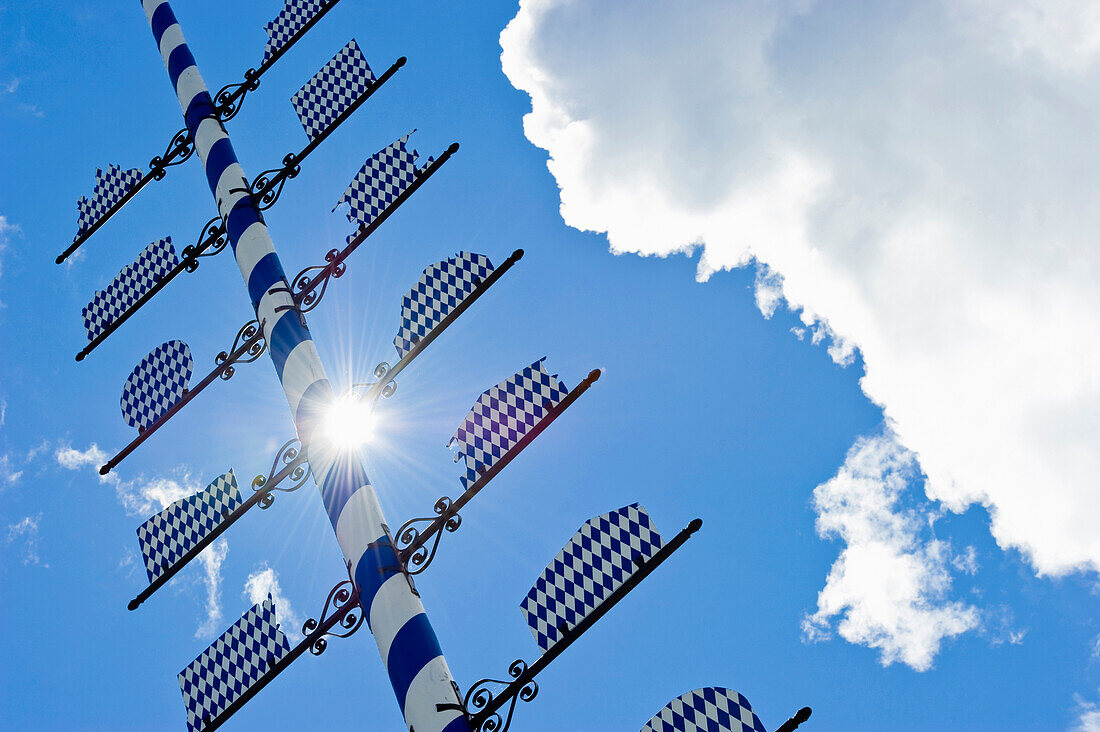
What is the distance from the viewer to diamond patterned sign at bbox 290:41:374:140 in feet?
35.8

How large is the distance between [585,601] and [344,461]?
2.75 metres

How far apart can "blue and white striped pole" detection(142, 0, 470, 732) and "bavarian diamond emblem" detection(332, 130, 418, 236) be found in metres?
1.02

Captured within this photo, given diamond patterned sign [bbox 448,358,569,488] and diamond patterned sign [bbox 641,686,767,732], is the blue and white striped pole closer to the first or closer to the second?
diamond patterned sign [bbox 448,358,569,488]

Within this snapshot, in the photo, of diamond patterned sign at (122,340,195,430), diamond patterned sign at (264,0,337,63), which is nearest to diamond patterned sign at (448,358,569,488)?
diamond patterned sign at (122,340,195,430)

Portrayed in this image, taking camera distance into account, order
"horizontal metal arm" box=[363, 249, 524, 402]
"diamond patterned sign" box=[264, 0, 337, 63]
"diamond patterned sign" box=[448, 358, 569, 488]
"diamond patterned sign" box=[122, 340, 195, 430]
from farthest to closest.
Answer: "diamond patterned sign" box=[264, 0, 337, 63], "diamond patterned sign" box=[122, 340, 195, 430], "horizontal metal arm" box=[363, 249, 524, 402], "diamond patterned sign" box=[448, 358, 569, 488]

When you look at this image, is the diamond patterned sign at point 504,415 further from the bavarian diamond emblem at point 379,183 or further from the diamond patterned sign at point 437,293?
the bavarian diamond emblem at point 379,183

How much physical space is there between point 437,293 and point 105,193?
20.8ft

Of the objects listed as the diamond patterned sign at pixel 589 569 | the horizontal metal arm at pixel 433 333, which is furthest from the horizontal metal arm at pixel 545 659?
the horizontal metal arm at pixel 433 333

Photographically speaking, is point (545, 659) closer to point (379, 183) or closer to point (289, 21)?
point (379, 183)

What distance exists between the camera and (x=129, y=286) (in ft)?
35.6

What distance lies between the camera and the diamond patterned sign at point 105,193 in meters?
11.8

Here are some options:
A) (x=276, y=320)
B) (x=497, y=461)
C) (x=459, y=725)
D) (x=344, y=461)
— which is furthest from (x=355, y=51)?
(x=459, y=725)

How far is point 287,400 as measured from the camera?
862 cm

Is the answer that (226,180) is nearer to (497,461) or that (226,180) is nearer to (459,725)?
(497,461)
